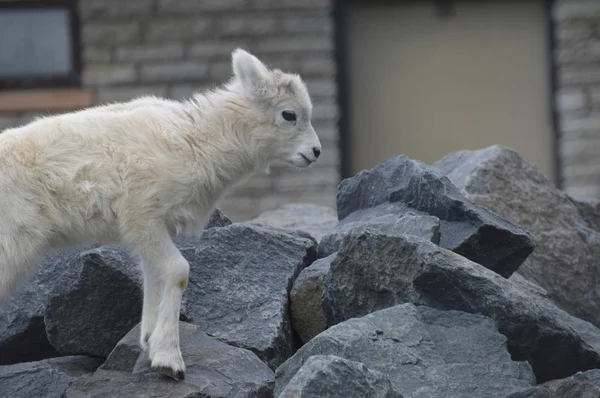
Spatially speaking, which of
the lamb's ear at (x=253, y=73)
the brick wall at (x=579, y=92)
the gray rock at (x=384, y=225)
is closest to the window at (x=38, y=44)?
the brick wall at (x=579, y=92)

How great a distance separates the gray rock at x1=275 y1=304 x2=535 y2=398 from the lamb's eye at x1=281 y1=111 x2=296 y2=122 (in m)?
1.12

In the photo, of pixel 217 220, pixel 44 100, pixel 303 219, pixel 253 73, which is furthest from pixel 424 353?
pixel 44 100

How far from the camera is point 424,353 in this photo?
5.73m

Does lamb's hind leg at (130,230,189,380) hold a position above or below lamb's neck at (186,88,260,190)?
below

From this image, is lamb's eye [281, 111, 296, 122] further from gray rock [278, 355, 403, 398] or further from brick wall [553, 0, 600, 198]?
brick wall [553, 0, 600, 198]

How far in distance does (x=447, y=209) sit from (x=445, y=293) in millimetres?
1022

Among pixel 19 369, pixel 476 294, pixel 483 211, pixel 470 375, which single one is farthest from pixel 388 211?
pixel 19 369

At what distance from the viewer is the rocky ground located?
18.5ft

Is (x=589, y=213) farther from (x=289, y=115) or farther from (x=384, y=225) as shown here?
(x=289, y=115)

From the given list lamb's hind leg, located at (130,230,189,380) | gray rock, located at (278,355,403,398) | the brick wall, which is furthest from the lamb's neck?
the brick wall

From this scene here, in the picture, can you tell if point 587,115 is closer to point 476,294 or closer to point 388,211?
point 388,211

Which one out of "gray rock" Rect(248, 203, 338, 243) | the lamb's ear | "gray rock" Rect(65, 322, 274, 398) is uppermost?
the lamb's ear

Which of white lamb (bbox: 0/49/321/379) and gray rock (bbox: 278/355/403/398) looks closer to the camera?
gray rock (bbox: 278/355/403/398)

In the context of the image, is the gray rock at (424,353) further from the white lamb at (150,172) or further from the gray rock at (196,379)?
the white lamb at (150,172)
